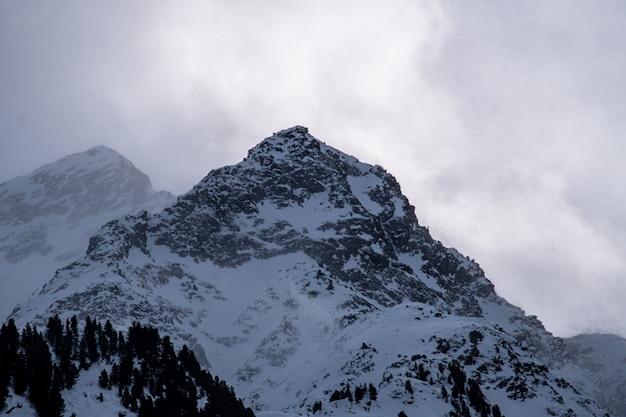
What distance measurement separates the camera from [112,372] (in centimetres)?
8569

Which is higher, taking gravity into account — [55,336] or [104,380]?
[55,336]

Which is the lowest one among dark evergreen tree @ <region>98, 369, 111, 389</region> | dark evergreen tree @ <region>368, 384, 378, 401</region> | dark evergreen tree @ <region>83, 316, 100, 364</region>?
dark evergreen tree @ <region>98, 369, 111, 389</region>

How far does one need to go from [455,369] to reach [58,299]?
319ft

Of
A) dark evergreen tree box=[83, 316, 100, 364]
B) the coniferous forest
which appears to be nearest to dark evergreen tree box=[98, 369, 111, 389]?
the coniferous forest

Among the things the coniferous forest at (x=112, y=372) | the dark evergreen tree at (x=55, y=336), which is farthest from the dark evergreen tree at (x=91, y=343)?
the dark evergreen tree at (x=55, y=336)

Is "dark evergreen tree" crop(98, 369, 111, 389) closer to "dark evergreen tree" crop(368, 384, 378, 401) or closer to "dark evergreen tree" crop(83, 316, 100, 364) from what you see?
"dark evergreen tree" crop(83, 316, 100, 364)

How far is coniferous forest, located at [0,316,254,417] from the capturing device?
7288 cm

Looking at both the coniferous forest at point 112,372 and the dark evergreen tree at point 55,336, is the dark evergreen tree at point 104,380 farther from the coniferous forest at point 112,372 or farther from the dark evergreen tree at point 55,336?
the dark evergreen tree at point 55,336

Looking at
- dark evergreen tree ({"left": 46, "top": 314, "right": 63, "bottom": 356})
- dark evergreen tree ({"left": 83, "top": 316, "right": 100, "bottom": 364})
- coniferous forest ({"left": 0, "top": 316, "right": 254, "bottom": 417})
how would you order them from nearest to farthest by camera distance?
1. coniferous forest ({"left": 0, "top": 316, "right": 254, "bottom": 417})
2. dark evergreen tree ({"left": 83, "top": 316, "right": 100, "bottom": 364})
3. dark evergreen tree ({"left": 46, "top": 314, "right": 63, "bottom": 356})

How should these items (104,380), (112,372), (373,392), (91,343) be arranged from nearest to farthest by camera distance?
(104,380)
(112,372)
(91,343)
(373,392)

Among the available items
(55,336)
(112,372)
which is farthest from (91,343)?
(112,372)

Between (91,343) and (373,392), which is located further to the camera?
(373,392)

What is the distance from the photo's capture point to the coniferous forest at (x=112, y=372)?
239ft

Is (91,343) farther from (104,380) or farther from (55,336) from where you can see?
(104,380)
